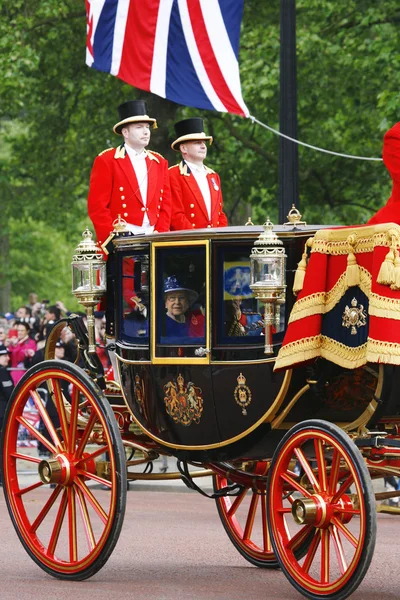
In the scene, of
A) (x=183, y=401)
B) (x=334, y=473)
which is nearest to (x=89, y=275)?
(x=183, y=401)

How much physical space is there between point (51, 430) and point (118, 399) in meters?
0.50

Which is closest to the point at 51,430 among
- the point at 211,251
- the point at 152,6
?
the point at 211,251

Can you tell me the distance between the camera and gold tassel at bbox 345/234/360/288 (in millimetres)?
7170

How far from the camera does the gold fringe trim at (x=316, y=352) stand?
7199mm

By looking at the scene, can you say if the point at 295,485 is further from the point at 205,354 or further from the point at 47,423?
the point at 47,423

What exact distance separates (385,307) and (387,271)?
0.57 ft

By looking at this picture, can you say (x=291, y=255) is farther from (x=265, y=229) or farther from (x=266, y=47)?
(x=266, y=47)

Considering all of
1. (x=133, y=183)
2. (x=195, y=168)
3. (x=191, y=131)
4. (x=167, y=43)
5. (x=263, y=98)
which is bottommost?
(x=133, y=183)

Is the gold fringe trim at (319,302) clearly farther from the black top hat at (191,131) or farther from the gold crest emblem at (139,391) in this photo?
the black top hat at (191,131)

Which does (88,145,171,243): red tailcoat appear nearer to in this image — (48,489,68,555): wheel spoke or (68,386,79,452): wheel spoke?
(68,386,79,452): wheel spoke

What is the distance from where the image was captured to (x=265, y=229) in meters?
7.56

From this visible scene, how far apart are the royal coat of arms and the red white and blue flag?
6.27 m

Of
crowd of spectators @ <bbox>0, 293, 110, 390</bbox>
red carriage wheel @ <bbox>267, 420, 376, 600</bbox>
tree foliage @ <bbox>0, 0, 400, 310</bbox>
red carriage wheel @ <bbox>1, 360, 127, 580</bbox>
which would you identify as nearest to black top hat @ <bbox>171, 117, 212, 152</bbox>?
red carriage wheel @ <bbox>1, 360, 127, 580</bbox>

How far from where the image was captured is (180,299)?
8.19m
